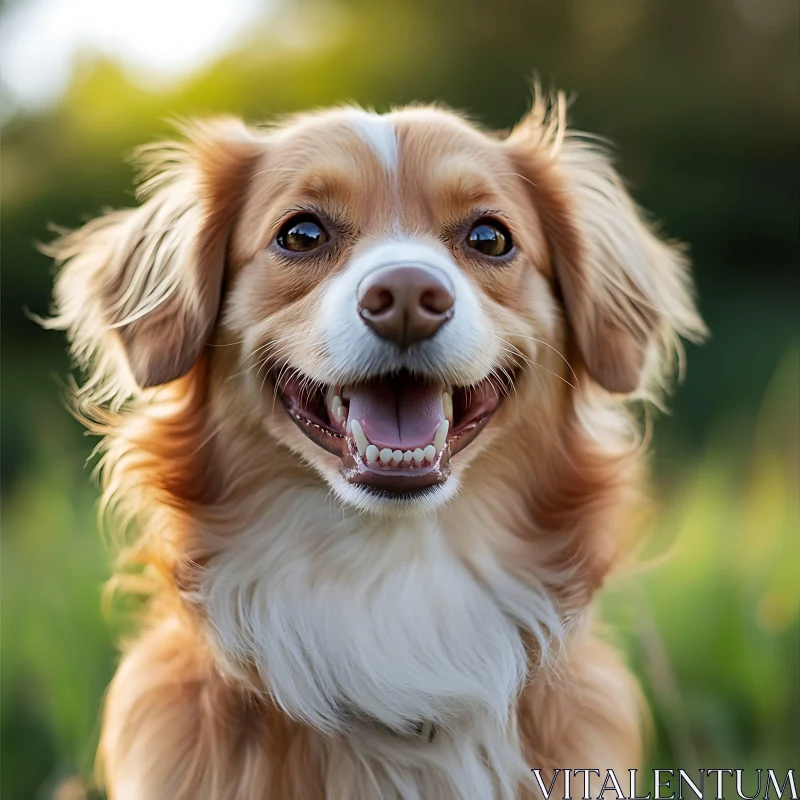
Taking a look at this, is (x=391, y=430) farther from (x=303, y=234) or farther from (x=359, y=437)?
(x=303, y=234)

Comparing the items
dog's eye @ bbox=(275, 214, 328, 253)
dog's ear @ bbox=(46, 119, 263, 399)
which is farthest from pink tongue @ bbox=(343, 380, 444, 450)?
dog's ear @ bbox=(46, 119, 263, 399)

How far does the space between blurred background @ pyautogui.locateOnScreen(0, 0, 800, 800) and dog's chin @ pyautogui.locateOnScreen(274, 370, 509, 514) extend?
76 cm

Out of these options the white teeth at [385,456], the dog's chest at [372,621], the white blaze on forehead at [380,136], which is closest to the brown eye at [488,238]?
the white blaze on forehead at [380,136]

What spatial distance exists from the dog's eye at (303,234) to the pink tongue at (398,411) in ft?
1.32

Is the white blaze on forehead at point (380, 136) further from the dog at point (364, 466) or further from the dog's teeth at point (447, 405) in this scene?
the dog's teeth at point (447, 405)

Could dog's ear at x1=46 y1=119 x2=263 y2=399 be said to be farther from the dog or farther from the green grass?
the green grass

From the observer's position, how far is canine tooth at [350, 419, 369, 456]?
2.20 metres

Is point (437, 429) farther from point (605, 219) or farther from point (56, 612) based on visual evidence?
point (56, 612)

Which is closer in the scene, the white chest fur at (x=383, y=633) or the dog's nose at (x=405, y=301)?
the dog's nose at (x=405, y=301)

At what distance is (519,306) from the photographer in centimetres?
248

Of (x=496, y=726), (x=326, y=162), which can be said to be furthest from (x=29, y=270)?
(x=496, y=726)

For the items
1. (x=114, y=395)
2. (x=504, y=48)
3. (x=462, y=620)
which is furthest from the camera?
(x=504, y=48)

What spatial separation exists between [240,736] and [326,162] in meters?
1.45

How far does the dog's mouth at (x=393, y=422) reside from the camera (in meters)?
2.19
